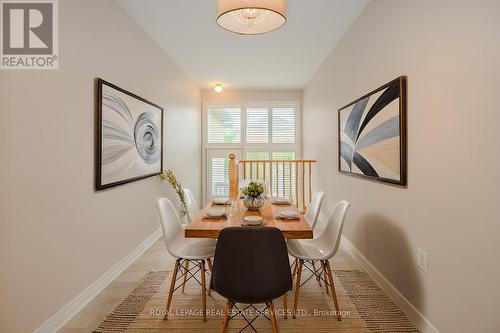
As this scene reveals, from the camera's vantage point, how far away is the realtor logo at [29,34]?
1620mm

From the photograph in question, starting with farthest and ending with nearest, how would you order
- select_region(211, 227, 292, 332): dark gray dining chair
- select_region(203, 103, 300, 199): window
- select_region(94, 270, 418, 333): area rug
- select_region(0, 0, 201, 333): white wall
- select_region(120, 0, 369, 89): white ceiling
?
select_region(203, 103, 300, 199): window → select_region(120, 0, 369, 89): white ceiling → select_region(94, 270, 418, 333): area rug → select_region(0, 0, 201, 333): white wall → select_region(211, 227, 292, 332): dark gray dining chair

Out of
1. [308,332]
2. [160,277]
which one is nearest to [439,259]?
[308,332]

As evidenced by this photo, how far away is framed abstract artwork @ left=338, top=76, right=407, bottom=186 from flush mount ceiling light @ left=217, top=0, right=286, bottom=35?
1017 mm

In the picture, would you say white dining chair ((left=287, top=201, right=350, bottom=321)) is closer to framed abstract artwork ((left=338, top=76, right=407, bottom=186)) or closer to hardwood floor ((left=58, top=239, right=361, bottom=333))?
framed abstract artwork ((left=338, top=76, right=407, bottom=186))

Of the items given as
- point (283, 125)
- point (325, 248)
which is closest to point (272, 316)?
point (325, 248)

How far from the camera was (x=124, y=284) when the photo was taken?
251 cm

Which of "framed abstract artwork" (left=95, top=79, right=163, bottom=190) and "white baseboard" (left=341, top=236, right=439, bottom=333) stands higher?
"framed abstract artwork" (left=95, top=79, right=163, bottom=190)

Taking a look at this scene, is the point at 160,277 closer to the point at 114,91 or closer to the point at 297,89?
the point at 114,91

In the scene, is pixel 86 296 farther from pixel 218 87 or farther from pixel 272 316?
pixel 218 87

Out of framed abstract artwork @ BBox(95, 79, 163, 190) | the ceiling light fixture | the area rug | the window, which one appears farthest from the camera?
the window

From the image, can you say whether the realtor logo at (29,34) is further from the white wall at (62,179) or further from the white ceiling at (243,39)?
the white ceiling at (243,39)

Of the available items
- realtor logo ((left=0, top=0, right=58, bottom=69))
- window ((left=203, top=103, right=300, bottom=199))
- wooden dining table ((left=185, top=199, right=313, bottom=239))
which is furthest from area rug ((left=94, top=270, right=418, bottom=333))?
window ((left=203, top=103, right=300, bottom=199))

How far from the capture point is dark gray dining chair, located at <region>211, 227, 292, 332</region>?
56.6 inches

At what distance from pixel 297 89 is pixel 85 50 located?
15.2 feet
